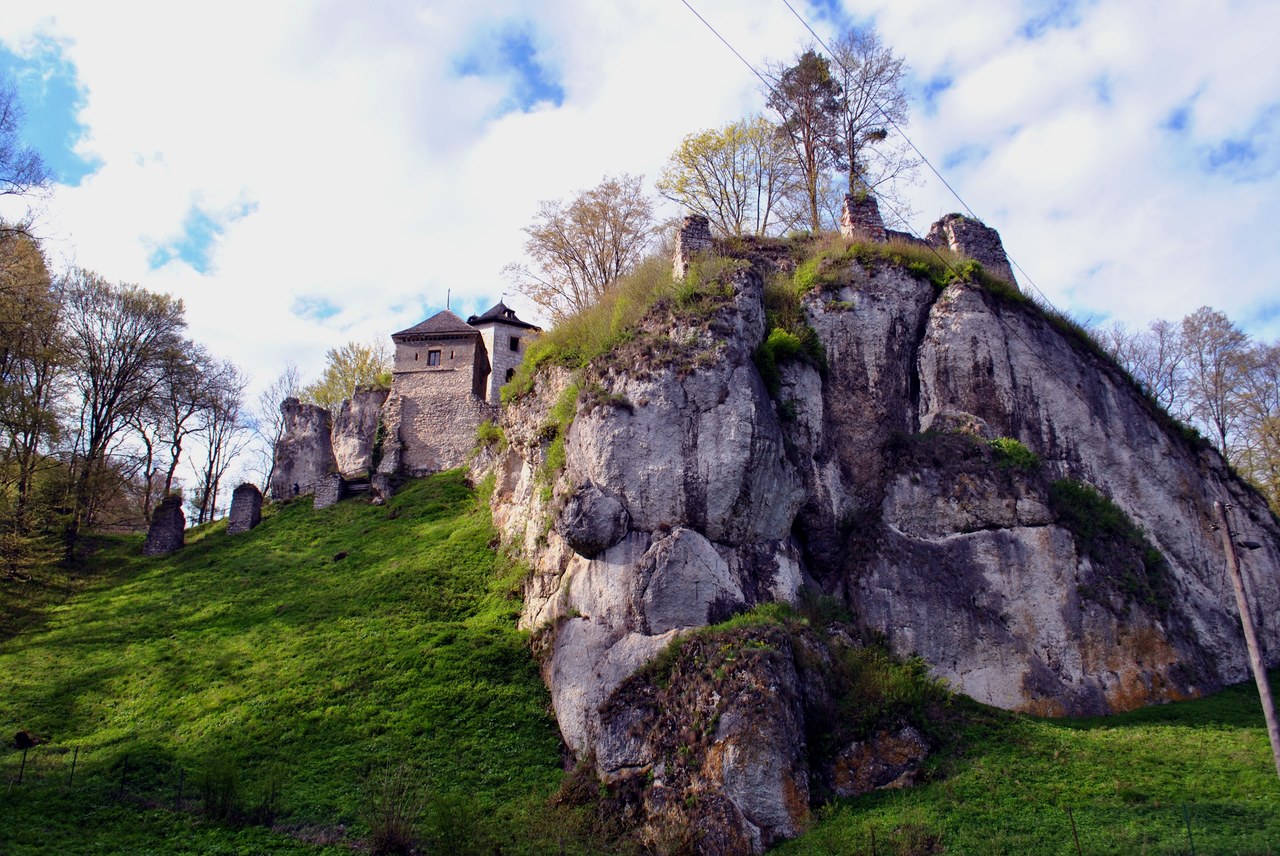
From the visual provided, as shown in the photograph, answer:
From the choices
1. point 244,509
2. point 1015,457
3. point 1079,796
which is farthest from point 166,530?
point 1079,796

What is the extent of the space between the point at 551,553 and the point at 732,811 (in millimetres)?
8379

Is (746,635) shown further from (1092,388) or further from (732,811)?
(1092,388)

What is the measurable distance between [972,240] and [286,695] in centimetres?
2169

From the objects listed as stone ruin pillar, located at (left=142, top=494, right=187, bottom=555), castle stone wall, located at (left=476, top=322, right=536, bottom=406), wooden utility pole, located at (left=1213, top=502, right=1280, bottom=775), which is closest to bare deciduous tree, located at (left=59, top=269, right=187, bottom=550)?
stone ruin pillar, located at (left=142, top=494, right=187, bottom=555)

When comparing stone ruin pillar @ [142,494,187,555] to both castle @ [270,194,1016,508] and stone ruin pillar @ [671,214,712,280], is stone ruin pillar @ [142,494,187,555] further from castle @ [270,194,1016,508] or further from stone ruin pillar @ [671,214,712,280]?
stone ruin pillar @ [671,214,712,280]

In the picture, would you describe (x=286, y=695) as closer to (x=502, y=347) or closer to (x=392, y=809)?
(x=392, y=809)

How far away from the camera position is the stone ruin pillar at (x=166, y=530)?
32.2m

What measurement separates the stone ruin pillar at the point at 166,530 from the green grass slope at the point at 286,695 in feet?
9.28

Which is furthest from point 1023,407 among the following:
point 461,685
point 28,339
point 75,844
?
point 28,339

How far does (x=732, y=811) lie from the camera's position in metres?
15.1

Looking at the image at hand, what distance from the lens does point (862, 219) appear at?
2580 cm

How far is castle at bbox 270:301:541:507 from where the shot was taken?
34188 mm

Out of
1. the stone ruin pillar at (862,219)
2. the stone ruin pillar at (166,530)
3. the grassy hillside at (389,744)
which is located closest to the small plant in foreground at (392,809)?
the grassy hillside at (389,744)

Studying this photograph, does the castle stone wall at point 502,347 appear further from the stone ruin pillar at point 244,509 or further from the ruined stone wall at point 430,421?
the stone ruin pillar at point 244,509
